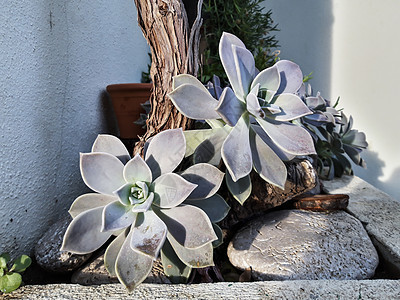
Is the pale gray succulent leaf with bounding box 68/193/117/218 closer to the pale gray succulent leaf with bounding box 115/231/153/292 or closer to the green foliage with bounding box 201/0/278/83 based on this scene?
the pale gray succulent leaf with bounding box 115/231/153/292

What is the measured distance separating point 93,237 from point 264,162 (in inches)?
14.3

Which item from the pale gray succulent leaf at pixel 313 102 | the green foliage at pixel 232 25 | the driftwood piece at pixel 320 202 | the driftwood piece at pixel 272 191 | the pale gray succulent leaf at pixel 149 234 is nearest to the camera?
the pale gray succulent leaf at pixel 149 234

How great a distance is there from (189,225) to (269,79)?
35 centimetres

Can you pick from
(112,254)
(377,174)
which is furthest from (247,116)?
(377,174)

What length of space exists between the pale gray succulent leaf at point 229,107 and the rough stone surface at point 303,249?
1.08ft

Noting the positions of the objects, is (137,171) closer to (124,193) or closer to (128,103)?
Answer: (124,193)

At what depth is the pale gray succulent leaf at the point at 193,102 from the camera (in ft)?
1.95

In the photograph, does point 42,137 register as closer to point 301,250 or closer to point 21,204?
point 21,204

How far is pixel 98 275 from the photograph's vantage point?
2.15 feet

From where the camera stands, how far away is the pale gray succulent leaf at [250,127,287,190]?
61 centimetres

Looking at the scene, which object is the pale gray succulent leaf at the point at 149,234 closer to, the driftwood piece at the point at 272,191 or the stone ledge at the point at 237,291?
the stone ledge at the point at 237,291

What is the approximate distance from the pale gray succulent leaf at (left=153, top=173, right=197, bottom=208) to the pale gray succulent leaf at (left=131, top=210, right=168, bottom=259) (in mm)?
30

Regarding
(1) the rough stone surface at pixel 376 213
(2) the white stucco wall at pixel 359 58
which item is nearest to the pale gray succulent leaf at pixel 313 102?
(1) the rough stone surface at pixel 376 213

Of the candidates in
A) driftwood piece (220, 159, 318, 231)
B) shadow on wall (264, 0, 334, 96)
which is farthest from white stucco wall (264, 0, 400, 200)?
driftwood piece (220, 159, 318, 231)
